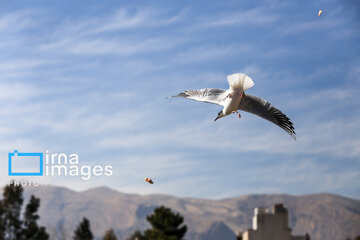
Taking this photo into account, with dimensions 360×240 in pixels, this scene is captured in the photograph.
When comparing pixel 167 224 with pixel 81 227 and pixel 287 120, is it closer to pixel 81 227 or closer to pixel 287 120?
pixel 81 227

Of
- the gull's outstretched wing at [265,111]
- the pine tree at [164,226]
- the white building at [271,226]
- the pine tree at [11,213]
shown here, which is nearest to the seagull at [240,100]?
the gull's outstretched wing at [265,111]

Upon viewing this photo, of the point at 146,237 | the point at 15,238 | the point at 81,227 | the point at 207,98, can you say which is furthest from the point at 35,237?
the point at 207,98

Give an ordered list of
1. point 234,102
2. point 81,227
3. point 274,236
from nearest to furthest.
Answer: point 234,102
point 274,236
point 81,227

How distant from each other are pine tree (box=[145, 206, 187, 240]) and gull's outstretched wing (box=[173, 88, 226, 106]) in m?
72.7

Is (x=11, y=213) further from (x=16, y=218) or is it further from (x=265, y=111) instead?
(x=265, y=111)

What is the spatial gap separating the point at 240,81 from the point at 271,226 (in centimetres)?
6161

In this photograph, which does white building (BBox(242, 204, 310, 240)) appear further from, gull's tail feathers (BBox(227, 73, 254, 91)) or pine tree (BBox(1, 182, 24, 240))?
gull's tail feathers (BBox(227, 73, 254, 91))

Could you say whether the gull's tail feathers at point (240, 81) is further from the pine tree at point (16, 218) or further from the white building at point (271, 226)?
the pine tree at point (16, 218)

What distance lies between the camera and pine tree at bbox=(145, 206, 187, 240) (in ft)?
291

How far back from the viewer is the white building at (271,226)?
73.4m

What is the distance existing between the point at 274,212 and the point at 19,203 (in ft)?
134

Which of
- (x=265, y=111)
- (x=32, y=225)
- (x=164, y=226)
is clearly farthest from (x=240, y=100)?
(x=32, y=225)

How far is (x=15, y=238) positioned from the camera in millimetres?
93062

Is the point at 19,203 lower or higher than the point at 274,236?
higher
